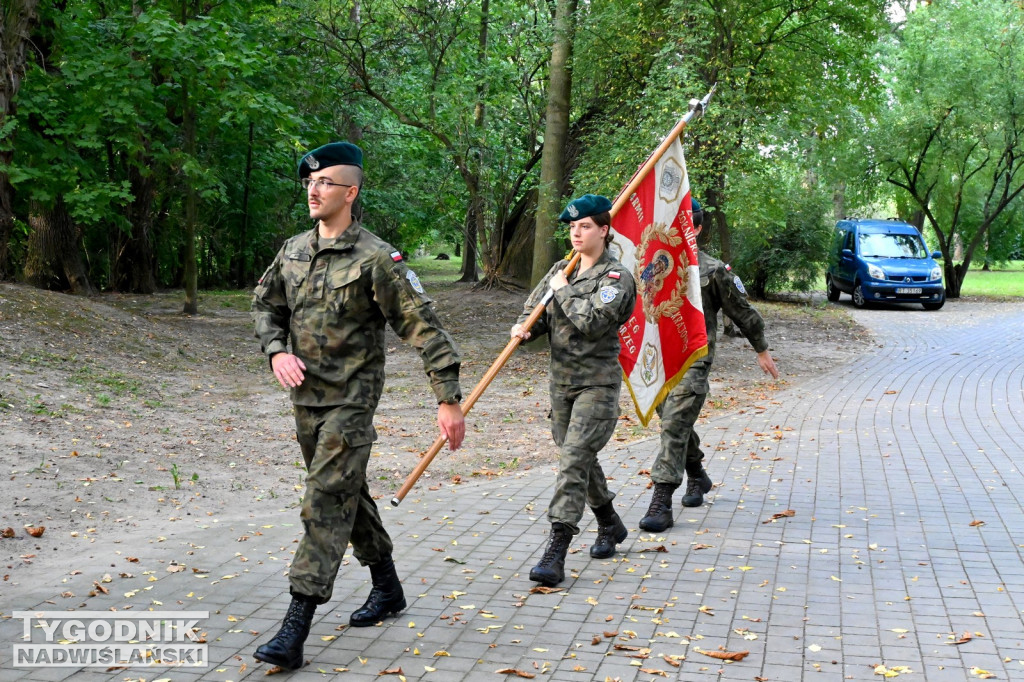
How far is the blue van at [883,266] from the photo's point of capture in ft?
91.2

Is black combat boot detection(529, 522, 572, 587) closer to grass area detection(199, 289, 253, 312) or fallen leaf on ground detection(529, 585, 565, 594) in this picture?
fallen leaf on ground detection(529, 585, 565, 594)

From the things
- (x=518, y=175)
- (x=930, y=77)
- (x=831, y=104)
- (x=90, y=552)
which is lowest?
(x=90, y=552)

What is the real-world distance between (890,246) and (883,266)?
1105 mm

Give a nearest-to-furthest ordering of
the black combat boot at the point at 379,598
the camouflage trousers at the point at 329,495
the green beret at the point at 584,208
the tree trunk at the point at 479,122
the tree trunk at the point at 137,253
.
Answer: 1. the camouflage trousers at the point at 329,495
2. the black combat boot at the point at 379,598
3. the green beret at the point at 584,208
4. the tree trunk at the point at 479,122
5. the tree trunk at the point at 137,253

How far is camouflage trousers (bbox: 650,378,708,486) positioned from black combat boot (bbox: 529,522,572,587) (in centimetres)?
146

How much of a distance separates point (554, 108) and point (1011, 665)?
13.1m

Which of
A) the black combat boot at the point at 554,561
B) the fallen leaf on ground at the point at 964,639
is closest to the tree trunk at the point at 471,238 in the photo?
the black combat boot at the point at 554,561

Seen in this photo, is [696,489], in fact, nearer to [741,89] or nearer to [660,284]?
[660,284]

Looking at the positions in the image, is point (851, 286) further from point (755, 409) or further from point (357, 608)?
point (357, 608)

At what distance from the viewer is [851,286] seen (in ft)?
93.7

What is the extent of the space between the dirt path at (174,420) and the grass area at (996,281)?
62.4ft

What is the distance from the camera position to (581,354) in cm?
614

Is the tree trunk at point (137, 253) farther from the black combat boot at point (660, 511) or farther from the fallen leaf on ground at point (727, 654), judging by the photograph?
the fallen leaf on ground at point (727, 654)

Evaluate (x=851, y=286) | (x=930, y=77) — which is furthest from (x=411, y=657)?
(x=930, y=77)
